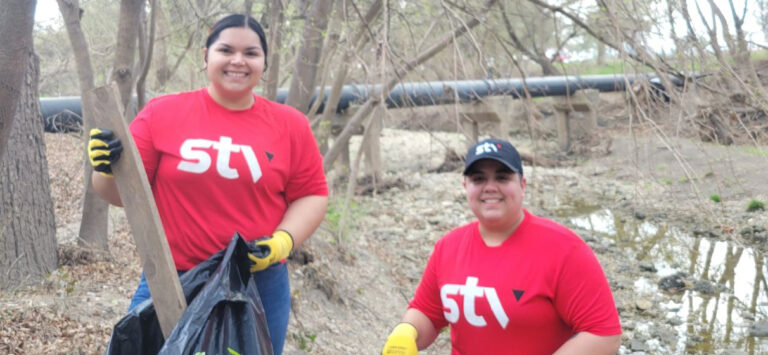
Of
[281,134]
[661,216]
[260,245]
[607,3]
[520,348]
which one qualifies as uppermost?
[607,3]

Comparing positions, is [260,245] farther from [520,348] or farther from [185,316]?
[520,348]

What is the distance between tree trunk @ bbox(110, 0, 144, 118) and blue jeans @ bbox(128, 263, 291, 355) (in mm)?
2524

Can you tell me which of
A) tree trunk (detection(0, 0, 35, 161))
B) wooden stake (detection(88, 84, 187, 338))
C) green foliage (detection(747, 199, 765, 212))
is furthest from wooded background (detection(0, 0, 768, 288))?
green foliage (detection(747, 199, 765, 212))

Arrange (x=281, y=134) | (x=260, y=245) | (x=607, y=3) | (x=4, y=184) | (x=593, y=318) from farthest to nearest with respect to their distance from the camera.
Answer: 1. (x=4, y=184)
2. (x=607, y=3)
3. (x=281, y=134)
4. (x=260, y=245)
5. (x=593, y=318)

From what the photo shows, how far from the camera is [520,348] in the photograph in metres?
2.33

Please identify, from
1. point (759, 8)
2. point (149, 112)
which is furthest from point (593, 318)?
point (759, 8)

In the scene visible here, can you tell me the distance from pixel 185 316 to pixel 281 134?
72 cm

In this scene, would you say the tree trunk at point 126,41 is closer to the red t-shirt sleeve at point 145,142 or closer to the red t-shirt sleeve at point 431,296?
the red t-shirt sleeve at point 145,142

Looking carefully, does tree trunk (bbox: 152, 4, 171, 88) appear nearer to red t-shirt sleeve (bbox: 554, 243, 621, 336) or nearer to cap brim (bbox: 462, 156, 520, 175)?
cap brim (bbox: 462, 156, 520, 175)

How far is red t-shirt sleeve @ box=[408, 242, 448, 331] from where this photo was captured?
2.53m

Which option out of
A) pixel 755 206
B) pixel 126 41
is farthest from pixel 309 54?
pixel 755 206

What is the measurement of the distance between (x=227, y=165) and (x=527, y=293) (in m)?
1.04

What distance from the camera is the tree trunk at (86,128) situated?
192 inches

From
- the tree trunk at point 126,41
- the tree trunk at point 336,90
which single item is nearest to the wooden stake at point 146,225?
the tree trunk at point 126,41
